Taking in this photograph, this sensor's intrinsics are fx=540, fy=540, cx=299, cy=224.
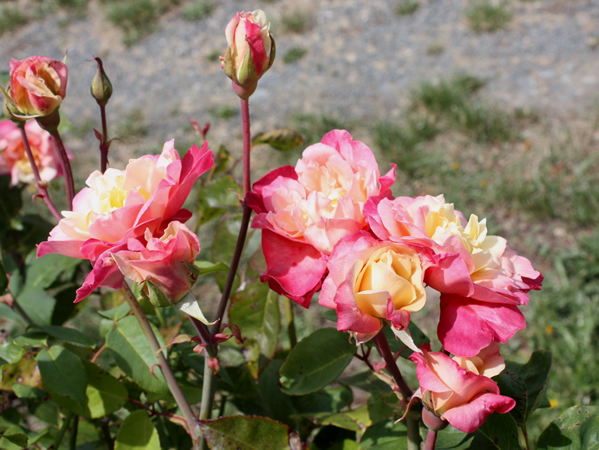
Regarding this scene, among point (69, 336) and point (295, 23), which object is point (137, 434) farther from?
point (295, 23)

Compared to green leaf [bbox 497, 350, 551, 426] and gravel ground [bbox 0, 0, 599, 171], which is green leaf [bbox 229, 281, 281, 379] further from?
gravel ground [bbox 0, 0, 599, 171]

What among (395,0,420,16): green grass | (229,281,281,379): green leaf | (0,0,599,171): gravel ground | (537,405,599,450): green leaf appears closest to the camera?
(537,405,599,450): green leaf

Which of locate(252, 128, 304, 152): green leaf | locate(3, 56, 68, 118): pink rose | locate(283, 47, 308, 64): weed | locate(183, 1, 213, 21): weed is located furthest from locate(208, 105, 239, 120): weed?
locate(3, 56, 68, 118): pink rose

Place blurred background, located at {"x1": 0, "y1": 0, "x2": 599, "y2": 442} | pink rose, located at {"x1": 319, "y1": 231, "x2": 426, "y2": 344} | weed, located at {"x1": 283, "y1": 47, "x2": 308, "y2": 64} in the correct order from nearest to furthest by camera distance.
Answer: pink rose, located at {"x1": 319, "y1": 231, "x2": 426, "y2": 344} → blurred background, located at {"x1": 0, "y1": 0, "x2": 599, "y2": 442} → weed, located at {"x1": 283, "y1": 47, "x2": 308, "y2": 64}

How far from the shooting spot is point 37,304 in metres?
0.88

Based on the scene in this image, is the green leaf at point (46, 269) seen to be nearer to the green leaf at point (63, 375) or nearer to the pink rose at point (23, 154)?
the pink rose at point (23, 154)

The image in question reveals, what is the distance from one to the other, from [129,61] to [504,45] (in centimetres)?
260

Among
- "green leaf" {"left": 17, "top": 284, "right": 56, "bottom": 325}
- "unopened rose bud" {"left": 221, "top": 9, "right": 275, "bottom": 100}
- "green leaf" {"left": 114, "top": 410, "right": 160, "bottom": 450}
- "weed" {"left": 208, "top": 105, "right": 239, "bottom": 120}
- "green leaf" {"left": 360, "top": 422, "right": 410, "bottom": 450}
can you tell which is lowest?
"weed" {"left": 208, "top": 105, "right": 239, "bottom": 120}

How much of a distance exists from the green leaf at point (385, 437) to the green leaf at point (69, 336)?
387 mm

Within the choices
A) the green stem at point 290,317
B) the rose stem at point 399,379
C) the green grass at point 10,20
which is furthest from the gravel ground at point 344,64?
the rose stem at point 399,379

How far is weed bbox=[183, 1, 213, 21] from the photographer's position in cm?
416

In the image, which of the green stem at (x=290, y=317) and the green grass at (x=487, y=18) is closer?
the green stem at (x=290, y=317)

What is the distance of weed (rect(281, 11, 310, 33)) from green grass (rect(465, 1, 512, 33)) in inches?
42.7

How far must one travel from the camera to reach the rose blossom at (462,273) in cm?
45
